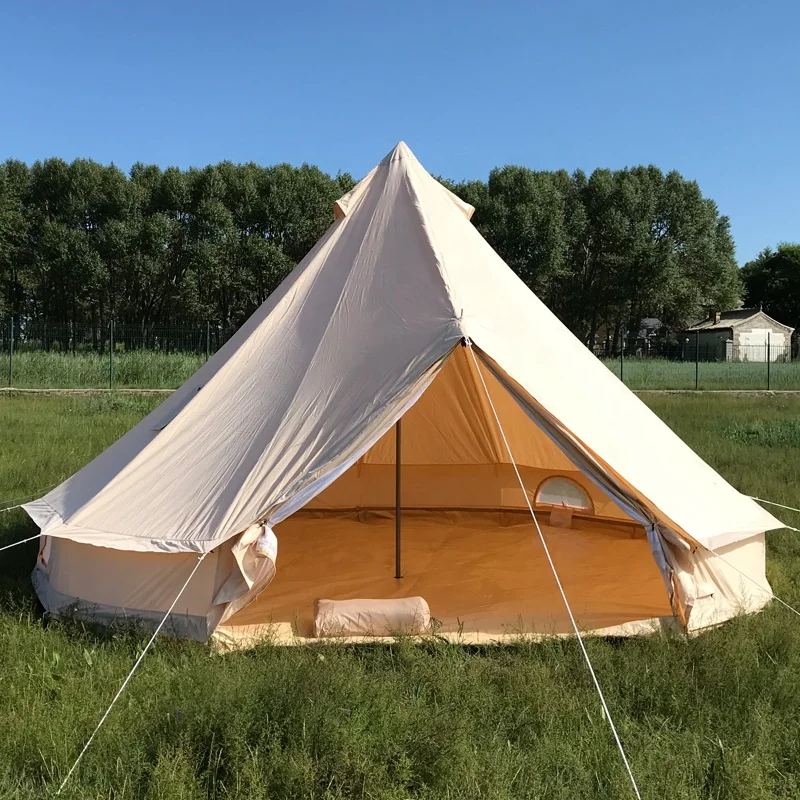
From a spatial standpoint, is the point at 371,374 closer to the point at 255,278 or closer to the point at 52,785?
the point at 52,785

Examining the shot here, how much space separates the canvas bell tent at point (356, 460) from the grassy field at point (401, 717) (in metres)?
0.26

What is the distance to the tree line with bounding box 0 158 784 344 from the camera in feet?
95.2

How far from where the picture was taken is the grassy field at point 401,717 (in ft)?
7.75

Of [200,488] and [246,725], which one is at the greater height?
[200,488]

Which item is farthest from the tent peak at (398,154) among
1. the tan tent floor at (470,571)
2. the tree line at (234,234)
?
the tree line at (234,234)

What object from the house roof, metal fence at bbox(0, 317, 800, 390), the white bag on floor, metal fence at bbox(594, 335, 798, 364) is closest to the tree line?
metal fence at bbox(594, 335, 798, 364)

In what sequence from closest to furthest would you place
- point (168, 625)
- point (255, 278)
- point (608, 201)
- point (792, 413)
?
point (168, 625), point (792, 413), point (255, 278), point (608, 201)

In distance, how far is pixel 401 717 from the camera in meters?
2.68

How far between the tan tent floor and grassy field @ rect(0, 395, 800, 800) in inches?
19.3

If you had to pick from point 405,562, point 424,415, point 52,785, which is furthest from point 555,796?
point 424,415

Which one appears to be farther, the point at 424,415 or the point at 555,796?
the point at 424,415

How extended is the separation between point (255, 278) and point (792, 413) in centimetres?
2120

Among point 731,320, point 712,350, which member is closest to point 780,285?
point 731,320

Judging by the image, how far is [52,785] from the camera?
2320 mm
